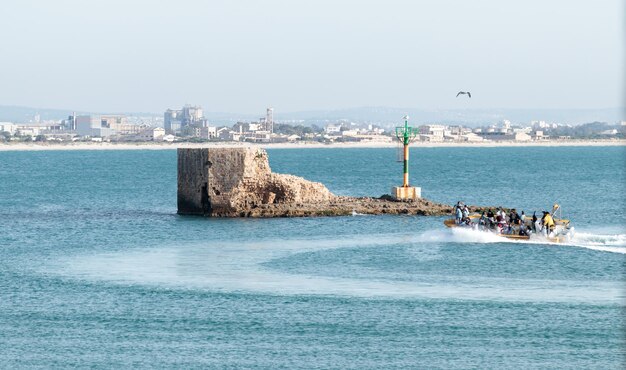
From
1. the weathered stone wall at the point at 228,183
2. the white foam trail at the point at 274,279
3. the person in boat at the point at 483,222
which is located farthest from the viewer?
the weathered stone wall at the point at 228,183

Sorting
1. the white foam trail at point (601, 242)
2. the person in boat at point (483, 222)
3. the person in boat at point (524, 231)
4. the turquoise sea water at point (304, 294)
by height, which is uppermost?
the person in boat at point (483, 222)

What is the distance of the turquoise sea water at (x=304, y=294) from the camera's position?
969 inches

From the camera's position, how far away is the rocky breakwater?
5003 cm

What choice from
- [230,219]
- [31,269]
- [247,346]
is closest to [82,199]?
[230,219]

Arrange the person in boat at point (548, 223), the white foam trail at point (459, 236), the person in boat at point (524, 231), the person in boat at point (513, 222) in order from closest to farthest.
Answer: the person in boat at point (548, 223) < the person in boat at point (524, 231) < the white foam trail at point (459, 236) < the person in boat at point (513, 222)

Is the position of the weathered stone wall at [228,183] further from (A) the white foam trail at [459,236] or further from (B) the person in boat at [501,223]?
(B) the person in boat at [501,223]

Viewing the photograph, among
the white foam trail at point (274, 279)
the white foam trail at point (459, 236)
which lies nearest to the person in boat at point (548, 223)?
the white foam trail at point (459, 236)

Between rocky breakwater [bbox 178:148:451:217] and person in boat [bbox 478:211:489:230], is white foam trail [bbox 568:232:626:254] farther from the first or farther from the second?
rocky breakwater [bbox 178:148:451:217]

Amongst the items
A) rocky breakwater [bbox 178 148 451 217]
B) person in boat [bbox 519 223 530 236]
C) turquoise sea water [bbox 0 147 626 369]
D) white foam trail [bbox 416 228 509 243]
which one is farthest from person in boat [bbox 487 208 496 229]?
rocky breakwater [bbox 178 148 451 217]

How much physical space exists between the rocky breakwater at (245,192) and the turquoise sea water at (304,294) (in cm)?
122

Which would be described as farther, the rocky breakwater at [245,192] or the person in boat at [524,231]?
the rocky breakwater at [245,192]

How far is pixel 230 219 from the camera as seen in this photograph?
49688 millimetres

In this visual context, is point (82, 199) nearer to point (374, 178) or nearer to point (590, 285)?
point (374, 178)

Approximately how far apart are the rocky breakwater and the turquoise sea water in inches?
48.0
